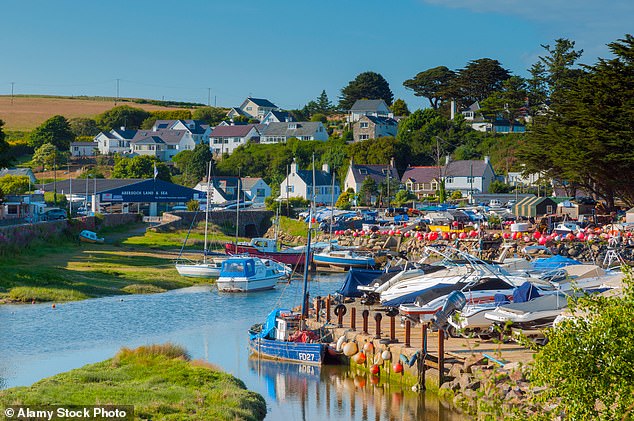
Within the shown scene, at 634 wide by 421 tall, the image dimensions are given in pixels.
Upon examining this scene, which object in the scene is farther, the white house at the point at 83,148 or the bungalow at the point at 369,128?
the bungalow at the point at 369,128

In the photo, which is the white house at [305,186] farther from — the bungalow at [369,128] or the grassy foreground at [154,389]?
the grassy foreground at [154,389]

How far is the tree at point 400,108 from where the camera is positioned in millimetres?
190375

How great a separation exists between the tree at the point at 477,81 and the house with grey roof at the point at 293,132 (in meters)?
23.3

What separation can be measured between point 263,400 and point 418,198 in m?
97.1

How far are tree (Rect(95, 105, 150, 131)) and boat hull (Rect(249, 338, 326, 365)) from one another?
15821cm

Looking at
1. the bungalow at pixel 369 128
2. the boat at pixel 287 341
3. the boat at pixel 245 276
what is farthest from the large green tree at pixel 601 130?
the bungalow at pixel 369 128

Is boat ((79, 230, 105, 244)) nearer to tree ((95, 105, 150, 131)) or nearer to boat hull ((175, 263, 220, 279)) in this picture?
boat hull ((175, 263, 220, 279))

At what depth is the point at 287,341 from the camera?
35938 millimetres

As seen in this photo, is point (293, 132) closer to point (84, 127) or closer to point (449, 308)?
point (84, 127)

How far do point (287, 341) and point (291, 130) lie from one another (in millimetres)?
133816

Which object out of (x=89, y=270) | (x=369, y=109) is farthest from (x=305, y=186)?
(x=89, y=270)

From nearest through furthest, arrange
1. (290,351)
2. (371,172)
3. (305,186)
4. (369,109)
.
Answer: (290,351)
(305,186)
(371,172)
(369,109)

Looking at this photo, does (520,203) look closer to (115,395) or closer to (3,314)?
(3,314)

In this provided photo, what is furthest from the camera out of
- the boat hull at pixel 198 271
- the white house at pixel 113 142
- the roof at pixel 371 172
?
the white house at pixel 113 142
